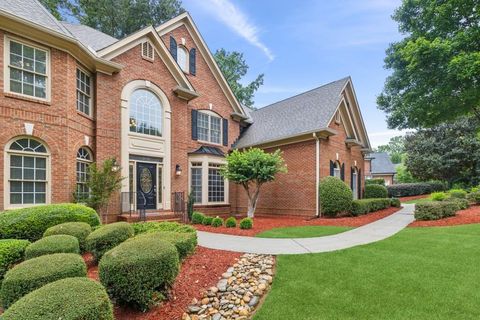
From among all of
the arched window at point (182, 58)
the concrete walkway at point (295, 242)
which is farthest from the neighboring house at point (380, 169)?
the concrete walkway at point (295, 242)

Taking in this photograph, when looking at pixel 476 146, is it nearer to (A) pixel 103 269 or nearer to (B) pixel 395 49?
(B) pixel 395 49

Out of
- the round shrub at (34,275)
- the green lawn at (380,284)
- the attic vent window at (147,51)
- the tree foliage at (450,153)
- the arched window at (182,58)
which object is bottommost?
the green lawn at (380,284)

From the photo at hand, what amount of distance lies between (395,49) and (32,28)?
724 inches

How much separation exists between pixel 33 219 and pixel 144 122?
20.5 feet

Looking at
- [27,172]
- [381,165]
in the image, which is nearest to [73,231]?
[27,172]

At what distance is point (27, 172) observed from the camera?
27.1 feet

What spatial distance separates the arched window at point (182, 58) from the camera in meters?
14.6

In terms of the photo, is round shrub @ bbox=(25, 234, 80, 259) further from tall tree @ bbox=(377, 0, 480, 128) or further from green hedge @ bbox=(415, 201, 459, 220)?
tall tree @ bbox=(377, 0, 480, 128)

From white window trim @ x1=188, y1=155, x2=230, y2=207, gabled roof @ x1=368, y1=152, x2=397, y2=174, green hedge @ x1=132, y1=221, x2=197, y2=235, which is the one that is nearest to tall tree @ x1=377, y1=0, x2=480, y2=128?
white window trim @ x1=188, y1=155, x2=230, y2=207

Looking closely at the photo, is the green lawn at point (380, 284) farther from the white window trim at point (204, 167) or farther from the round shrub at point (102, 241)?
the white window trim at point (204, 167)

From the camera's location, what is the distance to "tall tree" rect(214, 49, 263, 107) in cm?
3000

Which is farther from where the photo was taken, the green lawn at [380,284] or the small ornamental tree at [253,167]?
the small ornamental tree at [253,167]

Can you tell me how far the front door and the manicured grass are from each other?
553 cm

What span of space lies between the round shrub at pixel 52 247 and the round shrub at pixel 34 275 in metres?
0.96
